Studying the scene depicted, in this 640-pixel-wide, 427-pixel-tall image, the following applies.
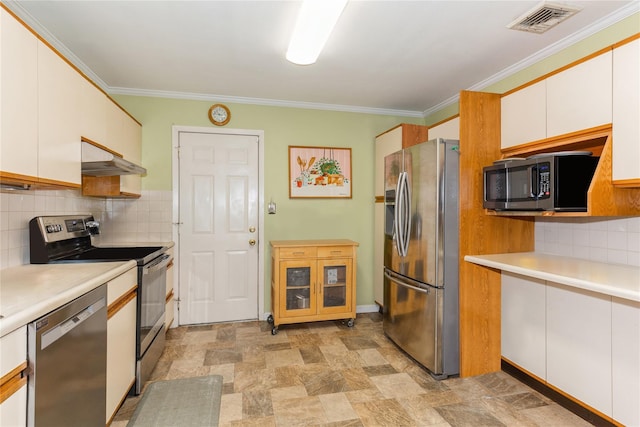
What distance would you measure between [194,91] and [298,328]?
2.77 metres

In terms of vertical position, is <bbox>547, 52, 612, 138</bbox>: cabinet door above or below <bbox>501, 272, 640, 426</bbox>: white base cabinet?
above

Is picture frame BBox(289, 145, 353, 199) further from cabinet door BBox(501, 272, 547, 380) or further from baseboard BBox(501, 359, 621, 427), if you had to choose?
baseboard BBox(501, 359, 621, 427)

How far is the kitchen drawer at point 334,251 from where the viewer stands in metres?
3.54

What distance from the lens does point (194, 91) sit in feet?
11.5

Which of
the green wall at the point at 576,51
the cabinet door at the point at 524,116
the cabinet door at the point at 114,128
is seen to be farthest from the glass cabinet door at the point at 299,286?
the green wall at the point at 576,51

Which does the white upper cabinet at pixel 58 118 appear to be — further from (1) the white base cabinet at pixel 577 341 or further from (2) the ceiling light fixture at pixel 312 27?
(1) the white base cabinet at pixel 577 341

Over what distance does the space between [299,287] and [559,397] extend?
229 centimetres

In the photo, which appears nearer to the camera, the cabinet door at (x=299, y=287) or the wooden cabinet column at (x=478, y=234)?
the wooden cabinet column at (x=478, y=234)

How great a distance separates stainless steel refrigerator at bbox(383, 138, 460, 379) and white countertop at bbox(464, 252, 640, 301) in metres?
0.26

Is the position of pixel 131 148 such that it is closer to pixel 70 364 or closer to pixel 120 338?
pixel 120 338

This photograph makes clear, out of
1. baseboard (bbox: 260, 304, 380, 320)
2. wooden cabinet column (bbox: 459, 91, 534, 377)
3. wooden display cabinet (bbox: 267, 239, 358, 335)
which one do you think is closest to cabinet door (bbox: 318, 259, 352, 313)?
wooden display cabinet (bbox: 267, 239, 358, 335)

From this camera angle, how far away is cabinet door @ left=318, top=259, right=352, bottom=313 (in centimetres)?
357

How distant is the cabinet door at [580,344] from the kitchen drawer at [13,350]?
2.85 m

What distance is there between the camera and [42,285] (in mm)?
1562
